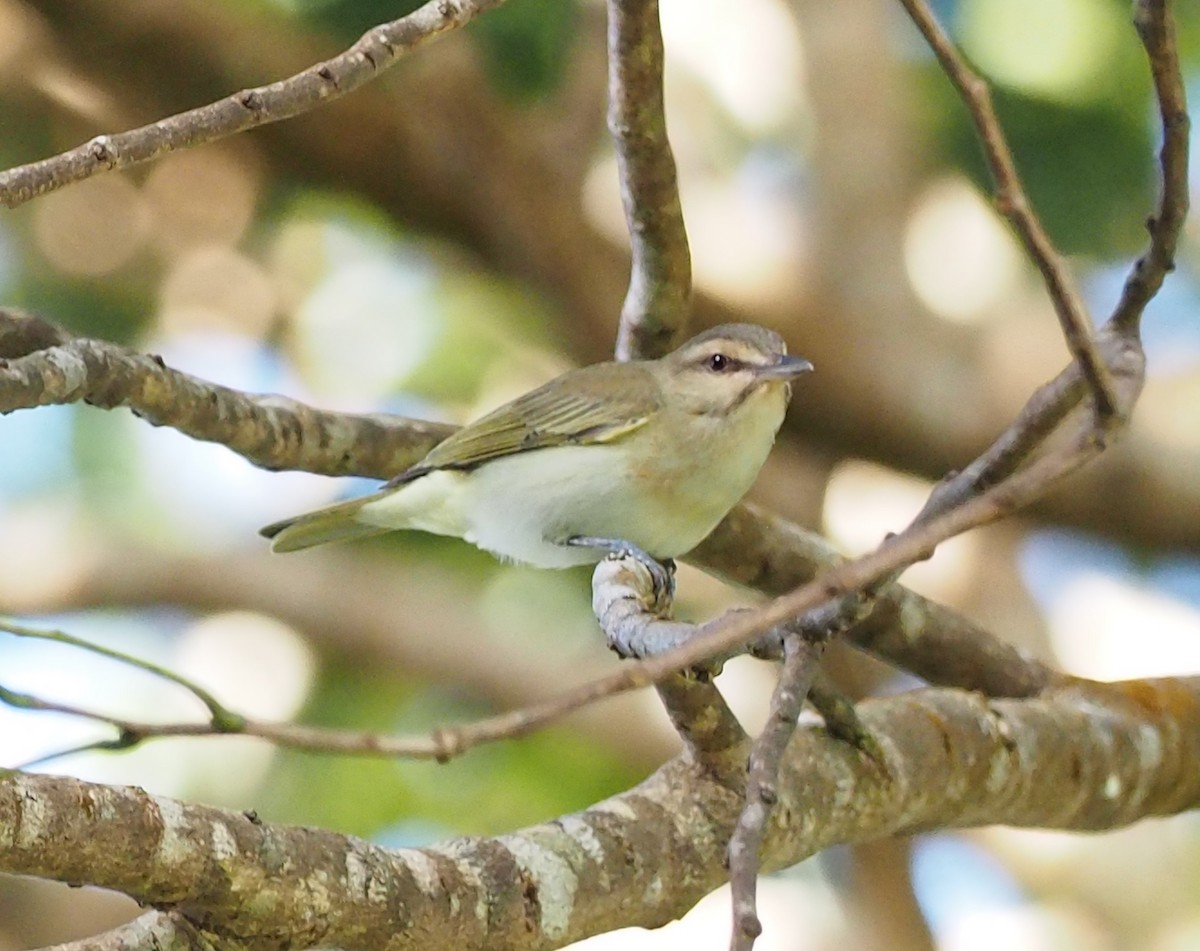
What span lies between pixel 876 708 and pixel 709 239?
3.53m

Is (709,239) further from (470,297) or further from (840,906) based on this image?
(840,906)

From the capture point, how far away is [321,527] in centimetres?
446

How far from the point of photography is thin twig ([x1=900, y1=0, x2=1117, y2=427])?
63.3 inches

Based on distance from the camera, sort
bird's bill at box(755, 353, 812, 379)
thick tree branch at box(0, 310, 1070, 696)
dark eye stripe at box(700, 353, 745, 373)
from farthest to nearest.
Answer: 1. dark eye stripe at box(700, 353, 745, 373)
2. bird's bill at box(755, 353, 812, 379)
3. thick tree branch at box(0, 310, 1070, 696)

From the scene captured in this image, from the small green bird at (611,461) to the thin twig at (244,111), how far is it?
5.65 ft

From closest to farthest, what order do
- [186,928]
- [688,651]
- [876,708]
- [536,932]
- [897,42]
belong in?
[688,651] < [186,928] < [536,932] < [876,708] < [897,42]

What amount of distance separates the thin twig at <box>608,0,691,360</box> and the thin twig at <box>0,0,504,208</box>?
785 millimetres

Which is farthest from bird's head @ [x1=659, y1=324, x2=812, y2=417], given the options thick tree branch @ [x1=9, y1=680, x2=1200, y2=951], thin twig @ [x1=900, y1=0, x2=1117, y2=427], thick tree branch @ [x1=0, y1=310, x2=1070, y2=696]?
thin twig @ [x1=900, y1=0, x2=1117, y2=427]

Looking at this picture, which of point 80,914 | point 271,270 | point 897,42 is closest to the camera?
point 80,914

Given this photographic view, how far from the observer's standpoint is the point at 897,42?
727 centimetres

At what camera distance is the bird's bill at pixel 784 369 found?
403 centimetres

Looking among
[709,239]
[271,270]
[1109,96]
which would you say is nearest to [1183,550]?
[1109,96]

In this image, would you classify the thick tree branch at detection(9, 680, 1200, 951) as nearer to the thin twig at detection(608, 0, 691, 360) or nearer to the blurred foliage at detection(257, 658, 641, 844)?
the thin twig at detection(608, 0, 691, 360)

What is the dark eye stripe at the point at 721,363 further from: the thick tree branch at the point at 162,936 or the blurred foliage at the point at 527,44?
the thick tree branch at the point at 162,936
